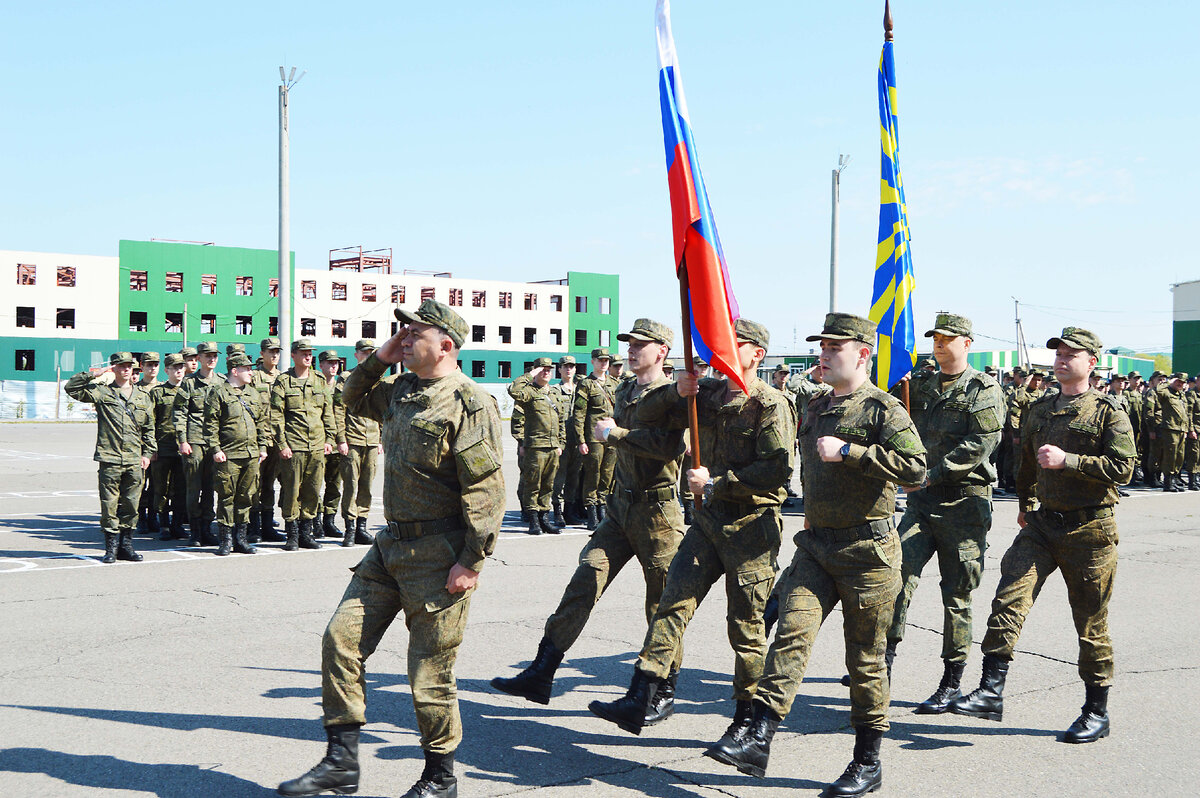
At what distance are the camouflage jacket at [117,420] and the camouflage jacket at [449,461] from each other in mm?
6951

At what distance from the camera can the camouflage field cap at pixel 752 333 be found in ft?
19.0

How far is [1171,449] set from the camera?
20.1 metres

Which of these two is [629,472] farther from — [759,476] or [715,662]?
[715,662]

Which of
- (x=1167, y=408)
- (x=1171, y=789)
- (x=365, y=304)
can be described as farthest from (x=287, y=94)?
(x=365, y=304)

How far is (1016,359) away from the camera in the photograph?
80812mm

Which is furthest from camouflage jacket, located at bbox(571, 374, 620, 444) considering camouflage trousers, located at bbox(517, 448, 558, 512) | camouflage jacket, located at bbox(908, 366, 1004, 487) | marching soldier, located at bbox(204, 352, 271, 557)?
camouflage jacket, located at bbox(908, 366, 1004, 487)

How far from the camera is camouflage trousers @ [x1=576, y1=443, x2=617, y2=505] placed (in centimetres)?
1398

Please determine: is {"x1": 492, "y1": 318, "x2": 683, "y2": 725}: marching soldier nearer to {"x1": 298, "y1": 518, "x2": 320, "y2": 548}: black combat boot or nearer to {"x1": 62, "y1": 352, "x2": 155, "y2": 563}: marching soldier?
{"x1": 62, "y1": 352, "x2": 155, "y2": 563}: marching soldier

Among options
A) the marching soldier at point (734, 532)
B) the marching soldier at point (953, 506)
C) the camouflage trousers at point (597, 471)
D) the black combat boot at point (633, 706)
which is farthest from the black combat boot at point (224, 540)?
the marching soldier at point (953, 506)

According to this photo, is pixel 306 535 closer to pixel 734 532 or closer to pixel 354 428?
pixel 354 428

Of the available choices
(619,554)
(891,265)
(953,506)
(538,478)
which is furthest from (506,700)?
(538,478)

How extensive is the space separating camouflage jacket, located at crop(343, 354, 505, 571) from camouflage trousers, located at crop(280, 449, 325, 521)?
7.41 meters

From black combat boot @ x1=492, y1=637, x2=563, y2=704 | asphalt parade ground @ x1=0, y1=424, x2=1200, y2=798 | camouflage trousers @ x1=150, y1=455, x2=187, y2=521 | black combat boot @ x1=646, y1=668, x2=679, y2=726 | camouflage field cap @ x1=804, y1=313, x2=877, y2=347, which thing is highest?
camouflage field cap @ x1=804, y1=313, x2=877, y2=347

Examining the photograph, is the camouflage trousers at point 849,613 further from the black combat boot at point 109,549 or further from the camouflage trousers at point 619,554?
the black combat boot at point 109,549
